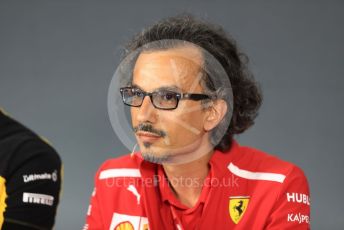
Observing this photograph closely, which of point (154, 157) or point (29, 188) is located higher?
point (154, 157)

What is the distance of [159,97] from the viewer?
58.4 inches

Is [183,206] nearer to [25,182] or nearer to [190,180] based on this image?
[190,180]

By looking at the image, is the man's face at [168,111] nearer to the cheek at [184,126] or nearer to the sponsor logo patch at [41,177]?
the cheek at [184,126]

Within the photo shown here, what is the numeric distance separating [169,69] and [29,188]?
484 millimetres

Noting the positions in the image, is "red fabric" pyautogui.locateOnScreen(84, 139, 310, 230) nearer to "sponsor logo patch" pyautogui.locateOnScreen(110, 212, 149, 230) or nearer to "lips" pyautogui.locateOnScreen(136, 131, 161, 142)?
"sponsor logo patch" pyautogui.locateOnScreen(110, 212, 149, 230)

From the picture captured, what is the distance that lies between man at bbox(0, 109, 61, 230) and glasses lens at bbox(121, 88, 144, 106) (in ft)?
0.98

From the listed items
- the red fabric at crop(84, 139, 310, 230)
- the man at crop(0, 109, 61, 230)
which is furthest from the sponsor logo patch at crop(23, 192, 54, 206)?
the red fabric at crop(84, 139, 310, 230)

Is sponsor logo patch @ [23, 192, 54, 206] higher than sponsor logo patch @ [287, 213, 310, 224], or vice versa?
sponsor logo patch @ [287, 213, 310, 224]

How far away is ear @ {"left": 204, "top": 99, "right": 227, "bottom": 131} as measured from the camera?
161 centimetres

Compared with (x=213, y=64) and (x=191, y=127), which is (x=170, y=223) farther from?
(x=213, y=64)

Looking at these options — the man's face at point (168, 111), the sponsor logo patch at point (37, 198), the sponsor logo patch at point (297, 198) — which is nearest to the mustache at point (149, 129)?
the man's face at point (168, 111)

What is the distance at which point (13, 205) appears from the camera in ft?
4.13

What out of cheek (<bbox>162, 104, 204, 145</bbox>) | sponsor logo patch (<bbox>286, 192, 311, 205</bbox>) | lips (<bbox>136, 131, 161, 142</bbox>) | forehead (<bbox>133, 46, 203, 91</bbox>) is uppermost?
forehead (<bbox>133, 46, 203, 91</bbox>)

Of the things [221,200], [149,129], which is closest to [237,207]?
[221,200]
